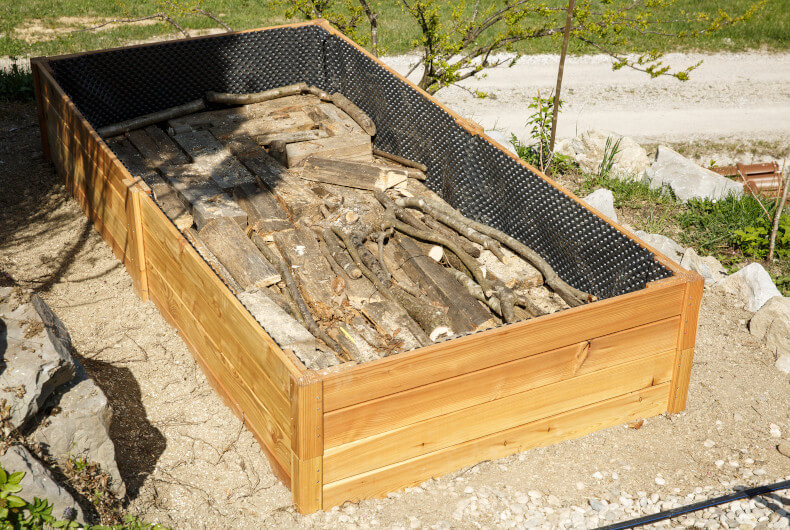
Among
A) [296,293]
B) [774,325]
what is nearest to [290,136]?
[296,293]

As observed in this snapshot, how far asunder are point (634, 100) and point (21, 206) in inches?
356

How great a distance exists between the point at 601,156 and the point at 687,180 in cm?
95

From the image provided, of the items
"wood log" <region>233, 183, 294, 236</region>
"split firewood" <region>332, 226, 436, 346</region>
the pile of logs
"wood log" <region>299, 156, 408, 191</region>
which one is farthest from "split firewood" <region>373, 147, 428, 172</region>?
"split firewood" <region>332, 226, 436, 346</region>

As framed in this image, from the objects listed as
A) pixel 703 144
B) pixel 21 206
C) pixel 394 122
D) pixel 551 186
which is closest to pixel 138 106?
pixel 21 206

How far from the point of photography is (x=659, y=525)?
4.18 metres

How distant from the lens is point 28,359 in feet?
12.6

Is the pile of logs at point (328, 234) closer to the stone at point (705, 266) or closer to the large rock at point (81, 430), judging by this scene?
the large rock at point (81, 430)

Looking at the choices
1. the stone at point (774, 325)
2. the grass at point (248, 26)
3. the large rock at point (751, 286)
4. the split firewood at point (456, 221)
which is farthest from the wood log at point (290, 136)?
the grass at point (248, 26)

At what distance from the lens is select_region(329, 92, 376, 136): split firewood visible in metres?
7.62

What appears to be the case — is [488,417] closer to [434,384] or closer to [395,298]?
[434,384]

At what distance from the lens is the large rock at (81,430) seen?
152 inches

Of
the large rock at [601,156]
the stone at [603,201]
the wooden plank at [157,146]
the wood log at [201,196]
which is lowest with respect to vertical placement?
the large rock at [601,156]

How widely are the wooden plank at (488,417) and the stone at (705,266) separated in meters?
1.88

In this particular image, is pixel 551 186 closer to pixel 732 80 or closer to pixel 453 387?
pixel 453 387
